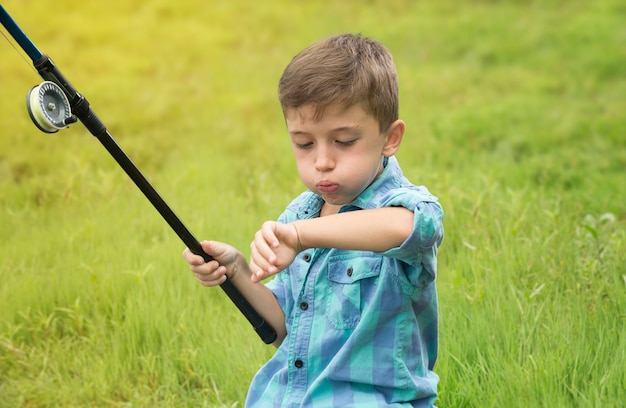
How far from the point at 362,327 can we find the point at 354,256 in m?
0.19

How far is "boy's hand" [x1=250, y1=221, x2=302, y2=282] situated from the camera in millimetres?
1904

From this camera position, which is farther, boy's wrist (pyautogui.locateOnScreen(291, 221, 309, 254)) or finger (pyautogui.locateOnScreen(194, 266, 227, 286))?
finger (pyautogui.locateOnScreen(194, 266, 227, 286))

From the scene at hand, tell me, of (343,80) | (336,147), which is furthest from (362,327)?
(343,80)

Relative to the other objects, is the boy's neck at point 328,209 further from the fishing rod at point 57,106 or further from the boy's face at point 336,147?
the fishing rod at point 57,106

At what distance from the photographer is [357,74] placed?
2.25 meters

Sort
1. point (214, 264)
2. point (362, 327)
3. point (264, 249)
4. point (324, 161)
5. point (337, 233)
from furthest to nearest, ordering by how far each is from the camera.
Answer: point (214, 264) < point (362, 327) < point (324, 161) < point (337, 233) < point (264, 249)

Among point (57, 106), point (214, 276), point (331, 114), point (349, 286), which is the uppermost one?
point (57, 106)

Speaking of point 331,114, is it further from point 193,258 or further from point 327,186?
point 193,258

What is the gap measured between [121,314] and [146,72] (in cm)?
487

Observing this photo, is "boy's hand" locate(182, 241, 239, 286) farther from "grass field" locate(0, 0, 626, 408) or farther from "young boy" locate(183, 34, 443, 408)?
"grass field" locate(0, 0, 626, 408)

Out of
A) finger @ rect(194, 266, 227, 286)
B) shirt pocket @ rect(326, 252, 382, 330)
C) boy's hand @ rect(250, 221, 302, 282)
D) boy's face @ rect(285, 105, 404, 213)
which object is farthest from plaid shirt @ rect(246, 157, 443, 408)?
boy's hand @ rect(250, 221, 302, 282)

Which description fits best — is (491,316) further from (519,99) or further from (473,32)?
(473,32)

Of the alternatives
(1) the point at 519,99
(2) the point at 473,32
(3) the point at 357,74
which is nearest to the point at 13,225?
(3) the point at 357,74

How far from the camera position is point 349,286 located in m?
2.36
